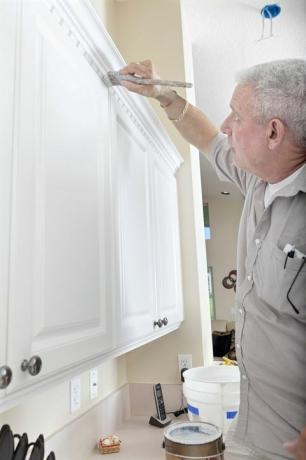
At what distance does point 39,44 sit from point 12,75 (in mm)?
147

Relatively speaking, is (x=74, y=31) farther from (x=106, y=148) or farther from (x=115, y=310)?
(x=115, y=310)

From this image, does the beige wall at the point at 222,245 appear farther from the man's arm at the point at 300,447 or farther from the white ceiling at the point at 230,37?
the man's arm at the point at 300,447

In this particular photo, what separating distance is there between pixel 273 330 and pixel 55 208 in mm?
651

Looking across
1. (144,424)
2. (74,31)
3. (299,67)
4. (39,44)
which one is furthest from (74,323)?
(144,424)

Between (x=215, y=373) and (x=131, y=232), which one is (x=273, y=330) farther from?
(x=215, y=373)

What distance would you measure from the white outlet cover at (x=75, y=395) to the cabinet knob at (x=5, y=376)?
31.5 inches

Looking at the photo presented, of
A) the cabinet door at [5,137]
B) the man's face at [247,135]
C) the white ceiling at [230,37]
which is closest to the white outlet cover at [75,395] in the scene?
the cabinet door at [5,137]

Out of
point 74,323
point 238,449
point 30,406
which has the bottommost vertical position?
point 238,449

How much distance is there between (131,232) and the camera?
1316mm

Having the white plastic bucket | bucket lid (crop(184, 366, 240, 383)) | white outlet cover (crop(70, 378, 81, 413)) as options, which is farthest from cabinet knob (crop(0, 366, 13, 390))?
bucket lid (crop(184, 366, 240, 383))

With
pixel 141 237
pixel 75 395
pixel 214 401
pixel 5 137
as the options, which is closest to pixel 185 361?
pixel 214 401

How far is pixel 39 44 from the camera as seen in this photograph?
31.7 inches

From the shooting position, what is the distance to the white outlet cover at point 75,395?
137 centimetres

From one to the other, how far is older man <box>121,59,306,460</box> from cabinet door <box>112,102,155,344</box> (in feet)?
1.14
